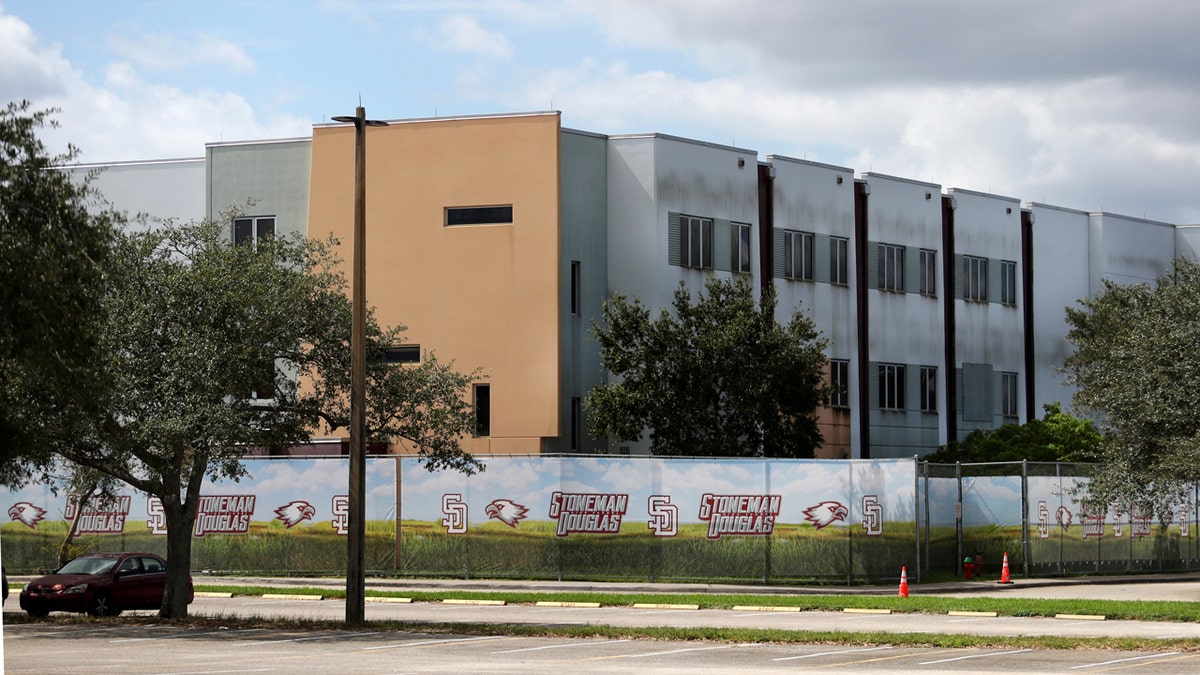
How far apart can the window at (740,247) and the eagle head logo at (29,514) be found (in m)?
23.6

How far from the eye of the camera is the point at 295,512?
44188 millimetres

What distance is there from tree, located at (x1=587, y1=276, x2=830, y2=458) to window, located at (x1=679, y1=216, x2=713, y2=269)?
16.1 feet

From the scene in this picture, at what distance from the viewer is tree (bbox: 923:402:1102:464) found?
179 feet

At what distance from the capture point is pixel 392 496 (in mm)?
43469

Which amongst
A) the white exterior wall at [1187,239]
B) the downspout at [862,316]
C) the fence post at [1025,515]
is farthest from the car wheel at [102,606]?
the white exterior wall at [1187,239]

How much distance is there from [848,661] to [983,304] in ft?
147

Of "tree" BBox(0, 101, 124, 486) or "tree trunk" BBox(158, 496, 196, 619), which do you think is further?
"tree trunk" BBox(158, 496, 196, 619)

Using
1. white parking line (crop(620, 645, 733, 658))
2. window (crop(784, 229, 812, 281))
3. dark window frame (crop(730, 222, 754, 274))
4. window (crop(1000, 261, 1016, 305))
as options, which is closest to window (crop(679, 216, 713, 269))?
dark window frame (crop(730, 222, 754, 274))

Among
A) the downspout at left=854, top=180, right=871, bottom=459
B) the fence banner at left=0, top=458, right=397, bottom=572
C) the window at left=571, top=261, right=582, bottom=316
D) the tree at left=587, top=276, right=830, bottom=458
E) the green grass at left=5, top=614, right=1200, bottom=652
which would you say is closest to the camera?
the green grass at left=5, top=614, right=1200, bottom=652

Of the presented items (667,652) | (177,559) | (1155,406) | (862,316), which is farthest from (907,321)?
(667,652)

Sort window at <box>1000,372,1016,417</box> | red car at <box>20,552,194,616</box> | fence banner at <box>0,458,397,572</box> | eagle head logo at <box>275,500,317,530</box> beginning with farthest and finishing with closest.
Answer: window at <box>1000,372,1016,417</box> < eagle head logo at <box>275,500,317,530</box> < fence banner at <box>0,458,397,572</box> < red car at <box>20,552,194,616</box>

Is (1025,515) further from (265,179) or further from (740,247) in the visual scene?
(265,179)

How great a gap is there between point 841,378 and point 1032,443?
7.12 metres

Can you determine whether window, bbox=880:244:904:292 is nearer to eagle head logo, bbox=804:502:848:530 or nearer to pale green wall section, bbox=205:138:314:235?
eagle head logo, bbox=804:502:848:530
